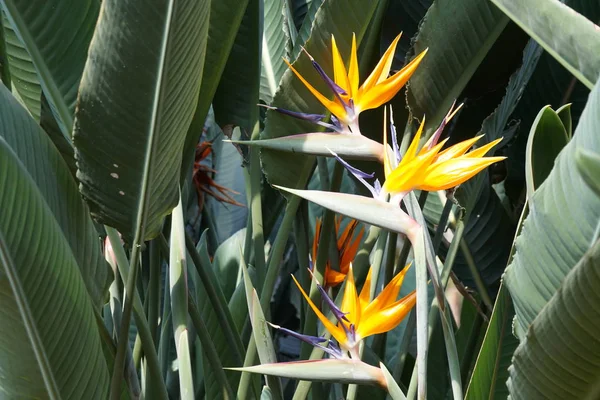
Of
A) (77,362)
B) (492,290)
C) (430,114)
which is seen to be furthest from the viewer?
(492,290)

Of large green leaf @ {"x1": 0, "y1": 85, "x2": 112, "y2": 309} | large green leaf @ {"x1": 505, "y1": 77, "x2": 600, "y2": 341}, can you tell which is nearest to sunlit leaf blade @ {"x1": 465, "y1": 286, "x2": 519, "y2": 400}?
large green leaf @ {"x1": 505, "y1": 77, "x2": 600, "y2": 341}

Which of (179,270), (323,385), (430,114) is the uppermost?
(430,114)

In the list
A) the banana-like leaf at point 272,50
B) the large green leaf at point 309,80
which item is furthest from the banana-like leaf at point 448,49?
the banana-like leaf at point 272,50

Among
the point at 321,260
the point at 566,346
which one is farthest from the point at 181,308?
the point at 566,346

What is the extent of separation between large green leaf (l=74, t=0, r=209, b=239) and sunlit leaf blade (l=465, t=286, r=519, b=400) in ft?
0.92

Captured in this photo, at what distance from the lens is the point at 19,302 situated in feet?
1.69

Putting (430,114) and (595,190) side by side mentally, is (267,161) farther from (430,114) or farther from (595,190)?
(595,190)

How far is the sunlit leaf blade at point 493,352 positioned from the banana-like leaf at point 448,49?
192 millimetres

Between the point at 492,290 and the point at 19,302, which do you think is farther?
the point at 492,290

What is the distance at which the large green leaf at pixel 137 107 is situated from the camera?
51cm

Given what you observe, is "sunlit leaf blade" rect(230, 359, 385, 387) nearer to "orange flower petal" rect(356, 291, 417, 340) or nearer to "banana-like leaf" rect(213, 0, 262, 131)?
"orange flower petal" rect(356, 291, 417, 340)

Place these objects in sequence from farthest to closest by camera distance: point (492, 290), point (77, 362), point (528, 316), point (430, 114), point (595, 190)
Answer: point (492, 290) → point (430, 114) → point (77, 362) → point (528, 316) → point (595, 190)

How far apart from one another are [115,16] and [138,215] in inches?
6.7

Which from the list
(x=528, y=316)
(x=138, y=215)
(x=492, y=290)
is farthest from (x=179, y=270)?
(x=492, y=290)
